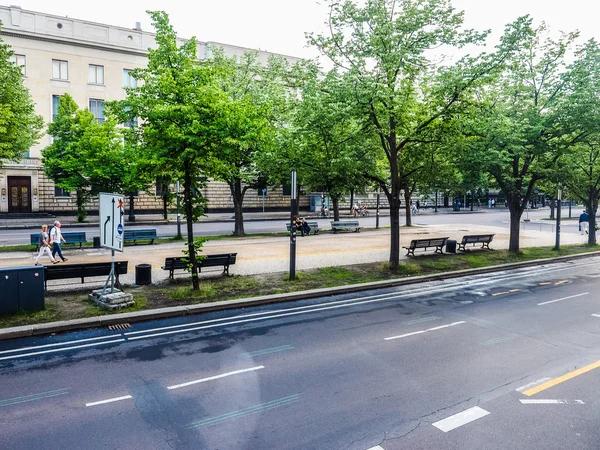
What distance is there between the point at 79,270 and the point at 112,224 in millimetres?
2473

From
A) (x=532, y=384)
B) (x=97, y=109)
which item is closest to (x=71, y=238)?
(x=532, y=384)

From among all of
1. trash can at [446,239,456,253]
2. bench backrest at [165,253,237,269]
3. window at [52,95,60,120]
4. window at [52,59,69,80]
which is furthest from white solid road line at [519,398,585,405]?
window at [52,59,69,80]

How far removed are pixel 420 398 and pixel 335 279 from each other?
29.8 feet

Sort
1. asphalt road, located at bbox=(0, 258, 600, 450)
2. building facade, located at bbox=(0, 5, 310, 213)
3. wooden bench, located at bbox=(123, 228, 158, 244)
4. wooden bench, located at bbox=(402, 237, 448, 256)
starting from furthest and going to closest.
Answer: building facade, located at bbox=(0, 5, 310, 213)
wooden bench, located at bbox=(123, 228, 158, 244)
wooden bench, located at bbox=(402, 237, 448, 256)
asphalt road, located at bbox=(0, 258, 600, 450)

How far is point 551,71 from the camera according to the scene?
2044cm

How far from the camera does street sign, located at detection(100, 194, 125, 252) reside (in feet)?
38.9

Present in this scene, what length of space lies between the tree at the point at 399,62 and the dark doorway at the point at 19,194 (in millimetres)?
36691

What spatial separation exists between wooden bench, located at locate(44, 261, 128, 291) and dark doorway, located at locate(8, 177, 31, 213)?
3436 cm

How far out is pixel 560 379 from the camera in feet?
24.2

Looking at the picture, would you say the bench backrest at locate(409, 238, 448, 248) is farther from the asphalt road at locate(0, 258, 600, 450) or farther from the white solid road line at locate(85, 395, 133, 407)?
the white solid road line at locate(85, 395, 133, 407)

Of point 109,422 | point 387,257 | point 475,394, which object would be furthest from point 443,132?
point 109,422

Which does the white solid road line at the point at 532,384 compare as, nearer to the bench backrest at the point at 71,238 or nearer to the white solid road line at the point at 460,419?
the white solid road line at the point at 460,419

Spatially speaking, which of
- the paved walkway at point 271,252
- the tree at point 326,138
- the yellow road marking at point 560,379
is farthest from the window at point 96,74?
the yellow road marking at point 560,379

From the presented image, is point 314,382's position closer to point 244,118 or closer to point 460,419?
point 460,419
